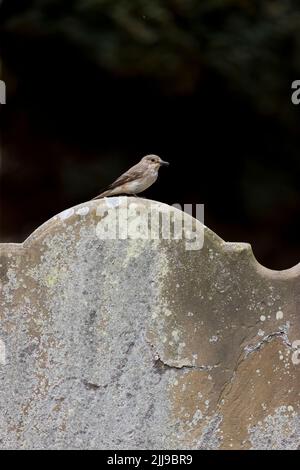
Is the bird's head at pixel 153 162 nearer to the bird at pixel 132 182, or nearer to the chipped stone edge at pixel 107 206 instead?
the bird at pixel 132 182

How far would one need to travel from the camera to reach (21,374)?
4.27 m

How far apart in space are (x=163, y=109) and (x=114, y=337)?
4.32 metres

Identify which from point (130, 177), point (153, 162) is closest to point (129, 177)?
point (130, 177)

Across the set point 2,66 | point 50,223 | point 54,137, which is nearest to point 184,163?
point 54,137

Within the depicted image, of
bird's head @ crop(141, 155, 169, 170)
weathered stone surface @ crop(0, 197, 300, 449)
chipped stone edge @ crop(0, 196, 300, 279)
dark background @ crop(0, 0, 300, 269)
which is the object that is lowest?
weathered stone surface @ crop(0, 197, 300, 449)

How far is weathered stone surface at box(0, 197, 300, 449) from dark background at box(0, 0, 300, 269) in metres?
3.53

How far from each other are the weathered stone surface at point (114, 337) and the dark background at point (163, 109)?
3527 mm

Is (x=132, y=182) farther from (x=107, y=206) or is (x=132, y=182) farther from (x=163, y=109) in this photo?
(x=163, y=109)

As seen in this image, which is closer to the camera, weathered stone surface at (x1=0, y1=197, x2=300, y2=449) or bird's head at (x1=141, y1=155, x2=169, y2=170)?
weathered stone surface at (x1=0, y1=197, x2=300, y2=449)

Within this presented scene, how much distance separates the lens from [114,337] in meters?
4.26

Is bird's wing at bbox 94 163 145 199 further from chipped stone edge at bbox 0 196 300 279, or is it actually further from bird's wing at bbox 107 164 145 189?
chipped stone edge at bbox 0 196 300 279

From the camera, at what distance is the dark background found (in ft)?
25.2

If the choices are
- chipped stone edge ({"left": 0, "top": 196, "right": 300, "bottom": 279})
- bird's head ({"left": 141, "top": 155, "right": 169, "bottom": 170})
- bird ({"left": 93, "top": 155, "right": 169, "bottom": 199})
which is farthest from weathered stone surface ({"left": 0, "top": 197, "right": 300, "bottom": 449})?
bird's head ({"left": 141, "top": 155, "right": 169, "bottom": 170})

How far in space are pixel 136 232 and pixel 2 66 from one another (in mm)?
4095
